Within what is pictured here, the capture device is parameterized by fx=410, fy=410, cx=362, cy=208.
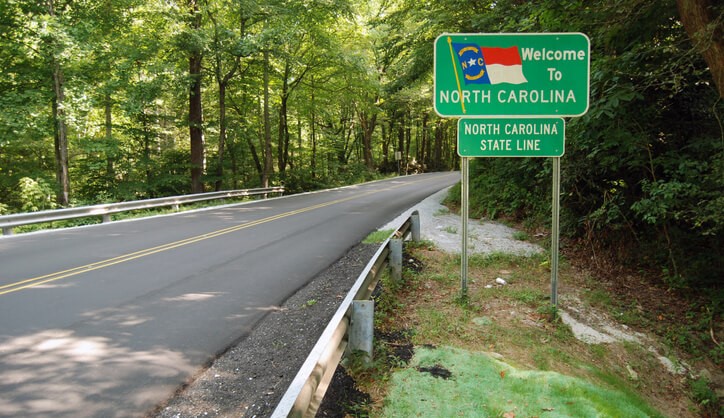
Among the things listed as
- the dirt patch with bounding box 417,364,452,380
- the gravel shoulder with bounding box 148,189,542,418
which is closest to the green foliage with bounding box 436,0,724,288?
the dirt patch with bounding box 417,364,452,380

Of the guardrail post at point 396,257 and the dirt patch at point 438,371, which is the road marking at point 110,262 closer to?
the guardrail post at point 396,257

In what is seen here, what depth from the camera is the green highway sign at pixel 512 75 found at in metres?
5.00

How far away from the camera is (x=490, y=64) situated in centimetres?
512

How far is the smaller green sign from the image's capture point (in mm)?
5090

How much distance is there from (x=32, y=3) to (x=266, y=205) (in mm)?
11596

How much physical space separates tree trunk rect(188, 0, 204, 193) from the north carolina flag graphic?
54.5 ft

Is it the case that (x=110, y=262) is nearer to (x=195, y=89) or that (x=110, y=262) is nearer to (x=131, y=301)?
(x=131, y=301)

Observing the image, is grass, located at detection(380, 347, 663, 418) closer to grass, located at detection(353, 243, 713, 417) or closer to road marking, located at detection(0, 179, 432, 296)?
grass, located at detection(353, 243, 713, 417)

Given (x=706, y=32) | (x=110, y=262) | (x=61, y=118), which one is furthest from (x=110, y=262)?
(x=61, y=118)

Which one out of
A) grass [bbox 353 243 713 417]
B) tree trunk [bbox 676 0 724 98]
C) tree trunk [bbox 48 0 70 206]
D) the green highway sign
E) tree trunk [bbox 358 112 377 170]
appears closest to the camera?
grass [bbox 353 243 713 417]

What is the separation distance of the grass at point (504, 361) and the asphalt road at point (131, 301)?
6.51 ft

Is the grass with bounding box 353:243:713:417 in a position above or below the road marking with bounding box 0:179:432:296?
below

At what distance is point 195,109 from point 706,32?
20529mm

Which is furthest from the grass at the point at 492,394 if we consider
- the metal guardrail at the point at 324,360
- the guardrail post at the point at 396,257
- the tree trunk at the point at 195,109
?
the tree trunk at the point at 195,109
